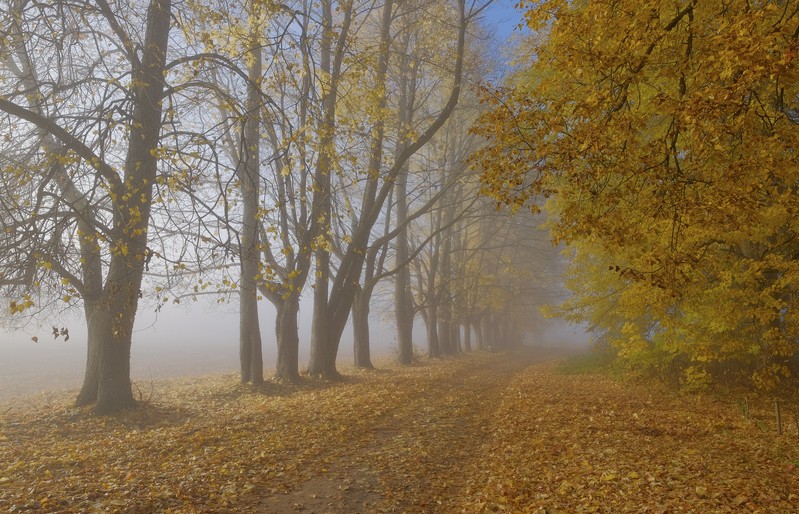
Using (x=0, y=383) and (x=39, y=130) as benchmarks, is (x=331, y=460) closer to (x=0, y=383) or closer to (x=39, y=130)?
(x=39, y=130)

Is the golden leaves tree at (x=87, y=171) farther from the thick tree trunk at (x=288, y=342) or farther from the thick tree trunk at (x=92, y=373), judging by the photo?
the thick tree trunk at (x=288, y=342)

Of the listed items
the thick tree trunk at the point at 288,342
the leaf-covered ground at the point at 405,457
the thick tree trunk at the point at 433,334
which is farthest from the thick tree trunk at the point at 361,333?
the leaf-covered ground at the point at 405,457

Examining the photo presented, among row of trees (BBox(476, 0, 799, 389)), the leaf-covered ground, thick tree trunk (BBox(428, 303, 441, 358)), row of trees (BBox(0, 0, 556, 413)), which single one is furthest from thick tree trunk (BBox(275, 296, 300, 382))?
thick tree trunk (BBox(428, 303, 441, 358))

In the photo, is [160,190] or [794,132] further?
[160,190]

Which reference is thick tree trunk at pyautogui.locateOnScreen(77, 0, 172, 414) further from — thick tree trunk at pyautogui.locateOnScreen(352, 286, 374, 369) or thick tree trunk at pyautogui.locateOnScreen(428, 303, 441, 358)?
thick tree trunk at pyautogui.locateOnScreen(428, 303, 441, 358)

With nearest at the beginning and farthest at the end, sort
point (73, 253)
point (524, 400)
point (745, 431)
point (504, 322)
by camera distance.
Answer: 1. point (73, 253)
2. point (745, 431)
3. point (524, 400)
4. point (504, 322)

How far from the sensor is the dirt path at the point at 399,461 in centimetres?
500

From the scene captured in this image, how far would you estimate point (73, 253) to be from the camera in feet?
20.7

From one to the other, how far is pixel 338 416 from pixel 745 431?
639 cm

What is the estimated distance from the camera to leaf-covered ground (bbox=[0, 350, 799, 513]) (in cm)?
474

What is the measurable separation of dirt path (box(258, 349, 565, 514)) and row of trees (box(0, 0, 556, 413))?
271 centimetres

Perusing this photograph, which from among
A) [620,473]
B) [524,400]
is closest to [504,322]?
[524,400]

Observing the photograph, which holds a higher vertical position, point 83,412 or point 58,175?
point 58,175

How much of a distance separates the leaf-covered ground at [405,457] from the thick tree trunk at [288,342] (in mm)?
3233
